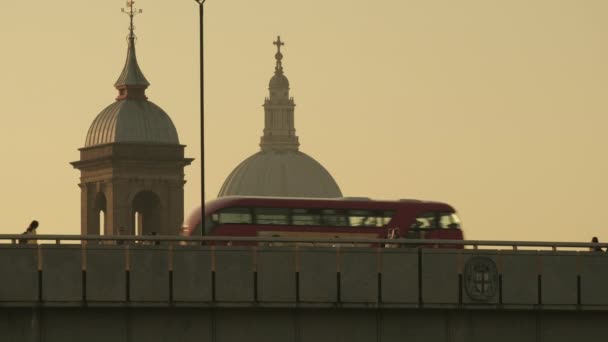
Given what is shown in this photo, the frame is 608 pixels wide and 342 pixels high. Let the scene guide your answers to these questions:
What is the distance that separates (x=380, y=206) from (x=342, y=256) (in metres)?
37.1

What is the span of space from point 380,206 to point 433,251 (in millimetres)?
36444

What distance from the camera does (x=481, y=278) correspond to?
6888 cm

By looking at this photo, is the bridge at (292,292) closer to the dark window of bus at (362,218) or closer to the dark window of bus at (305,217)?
the dark window of bus at (305,217)

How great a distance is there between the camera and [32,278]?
65625 mm

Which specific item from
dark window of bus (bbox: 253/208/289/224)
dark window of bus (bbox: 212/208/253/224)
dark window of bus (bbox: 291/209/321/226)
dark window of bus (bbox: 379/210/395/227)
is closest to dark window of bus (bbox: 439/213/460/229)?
dark window of bus (bbox: 379/210/395/227)

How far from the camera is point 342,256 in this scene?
68.1 metres

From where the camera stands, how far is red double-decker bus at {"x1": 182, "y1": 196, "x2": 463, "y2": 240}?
102000 mm

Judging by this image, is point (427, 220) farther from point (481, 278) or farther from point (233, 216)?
point (481, 278)

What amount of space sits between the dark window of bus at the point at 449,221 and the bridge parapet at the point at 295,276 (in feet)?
120

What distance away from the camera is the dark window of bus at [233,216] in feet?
335

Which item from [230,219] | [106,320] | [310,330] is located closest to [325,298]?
[310,330]

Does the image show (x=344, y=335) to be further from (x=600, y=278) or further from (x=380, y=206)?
(x=380, y=206)

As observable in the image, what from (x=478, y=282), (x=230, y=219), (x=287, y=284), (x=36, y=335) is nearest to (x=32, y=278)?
(x=36, y=335)

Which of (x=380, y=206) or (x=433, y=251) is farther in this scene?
(x=380, y=206)
